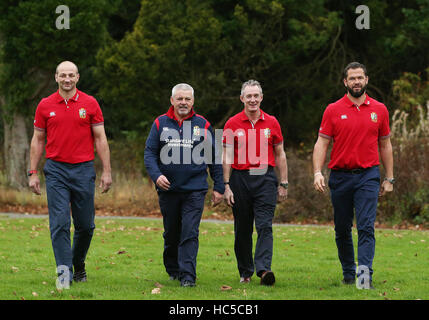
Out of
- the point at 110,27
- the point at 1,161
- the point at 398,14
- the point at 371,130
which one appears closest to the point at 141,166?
the point at 1,161

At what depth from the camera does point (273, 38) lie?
25453 millimetres

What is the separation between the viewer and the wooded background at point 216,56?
70.3ft

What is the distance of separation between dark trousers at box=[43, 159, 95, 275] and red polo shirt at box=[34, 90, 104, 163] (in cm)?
11

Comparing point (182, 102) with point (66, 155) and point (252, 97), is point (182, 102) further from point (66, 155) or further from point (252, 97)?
Result: point (66, 155)

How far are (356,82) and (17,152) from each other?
16860mm

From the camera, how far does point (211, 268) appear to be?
10.1 meters

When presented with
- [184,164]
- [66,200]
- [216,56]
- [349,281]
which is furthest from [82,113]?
[216,56]

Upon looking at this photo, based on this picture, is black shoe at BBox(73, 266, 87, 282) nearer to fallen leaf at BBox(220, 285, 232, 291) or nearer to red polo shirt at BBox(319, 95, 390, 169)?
fallen leaf at BBox(220, 285, 232, 291)

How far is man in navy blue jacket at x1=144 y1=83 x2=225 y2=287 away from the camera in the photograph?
324 inches

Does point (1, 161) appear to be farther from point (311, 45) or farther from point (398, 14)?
point (398, 14)

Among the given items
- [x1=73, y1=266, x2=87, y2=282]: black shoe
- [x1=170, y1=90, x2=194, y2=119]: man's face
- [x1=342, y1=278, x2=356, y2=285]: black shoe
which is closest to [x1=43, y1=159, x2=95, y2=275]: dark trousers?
[x1=73, y1=266, x2=87, y2=282]: black shoe

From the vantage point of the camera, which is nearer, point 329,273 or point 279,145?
point 279,145

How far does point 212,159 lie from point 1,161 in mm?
20260

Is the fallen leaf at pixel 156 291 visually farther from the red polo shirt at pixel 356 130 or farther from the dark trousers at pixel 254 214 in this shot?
the red polo shirt at pixel 356 130
